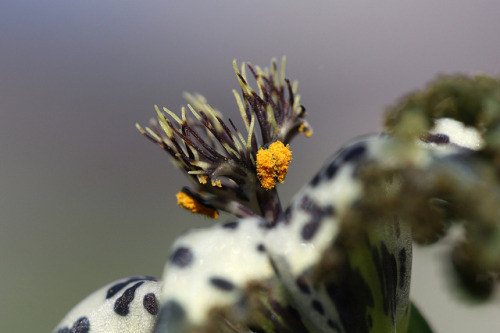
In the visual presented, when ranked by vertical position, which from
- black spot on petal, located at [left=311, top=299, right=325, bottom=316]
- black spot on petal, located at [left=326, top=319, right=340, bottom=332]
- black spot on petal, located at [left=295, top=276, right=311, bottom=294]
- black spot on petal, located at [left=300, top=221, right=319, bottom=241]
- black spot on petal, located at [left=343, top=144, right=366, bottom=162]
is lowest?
black spot on petal, located at [left=326, top=319, right=340, bottom=332]

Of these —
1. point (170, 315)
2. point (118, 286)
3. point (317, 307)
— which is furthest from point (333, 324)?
point (118, 286)

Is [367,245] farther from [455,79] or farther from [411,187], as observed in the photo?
[455,79]

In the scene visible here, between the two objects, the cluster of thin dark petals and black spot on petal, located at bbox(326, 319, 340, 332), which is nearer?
A: black spot on petal, located at bbox(326, 319, 340, 332)

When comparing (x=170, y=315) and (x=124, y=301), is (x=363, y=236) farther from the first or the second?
(x=124, y=301)

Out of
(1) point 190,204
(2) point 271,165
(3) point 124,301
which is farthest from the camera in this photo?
(3) point 124,301

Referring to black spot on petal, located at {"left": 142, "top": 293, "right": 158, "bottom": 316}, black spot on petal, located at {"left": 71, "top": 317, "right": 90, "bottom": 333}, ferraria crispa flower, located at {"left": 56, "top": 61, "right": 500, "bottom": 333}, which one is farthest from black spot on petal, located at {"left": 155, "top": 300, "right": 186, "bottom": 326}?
black spot on petal, located at {"left": 71, "top": 317, "right": 90, "bottom": 333}

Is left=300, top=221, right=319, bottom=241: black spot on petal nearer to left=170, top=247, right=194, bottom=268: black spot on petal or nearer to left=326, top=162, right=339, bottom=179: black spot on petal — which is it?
left=326, top=162, right=339, bottom=179: black spot on petal
